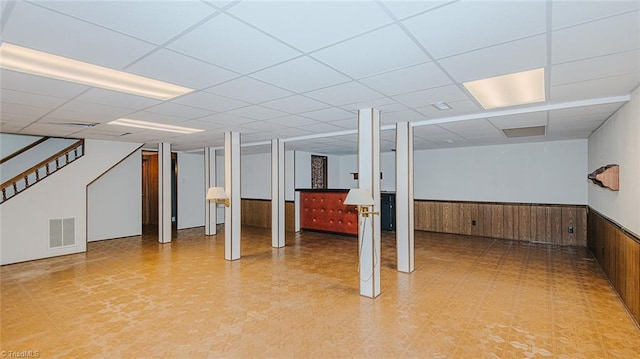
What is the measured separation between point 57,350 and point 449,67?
4163 mm

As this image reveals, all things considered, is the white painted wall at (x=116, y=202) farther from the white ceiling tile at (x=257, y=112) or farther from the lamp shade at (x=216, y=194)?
the white ceiling tile at (x=257, y=112)

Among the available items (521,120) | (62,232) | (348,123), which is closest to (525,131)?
(521,120)

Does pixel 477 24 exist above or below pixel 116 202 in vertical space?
above

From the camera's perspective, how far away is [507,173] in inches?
A: 310

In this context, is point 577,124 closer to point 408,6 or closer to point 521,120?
point 521,120

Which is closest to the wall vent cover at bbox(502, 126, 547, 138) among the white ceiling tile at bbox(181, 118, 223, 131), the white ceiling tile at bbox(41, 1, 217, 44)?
the white ceiling tile at bbox(181, 118, 223, 131)

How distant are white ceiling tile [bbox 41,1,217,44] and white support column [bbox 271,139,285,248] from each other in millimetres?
4952

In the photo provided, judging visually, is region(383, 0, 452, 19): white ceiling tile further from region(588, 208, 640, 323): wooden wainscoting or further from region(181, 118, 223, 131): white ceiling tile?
region(181, 118, 223, 131): white ceiling tile

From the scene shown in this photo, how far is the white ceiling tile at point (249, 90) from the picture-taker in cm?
292

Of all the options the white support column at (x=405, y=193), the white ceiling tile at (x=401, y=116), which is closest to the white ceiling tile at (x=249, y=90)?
the white ceiling tile at (x=401, y=116)

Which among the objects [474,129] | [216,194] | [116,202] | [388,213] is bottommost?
[388,213]

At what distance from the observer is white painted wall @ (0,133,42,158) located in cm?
620

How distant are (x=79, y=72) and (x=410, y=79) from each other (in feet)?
9.55

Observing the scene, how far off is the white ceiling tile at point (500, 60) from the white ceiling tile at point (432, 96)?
1.23 ft
